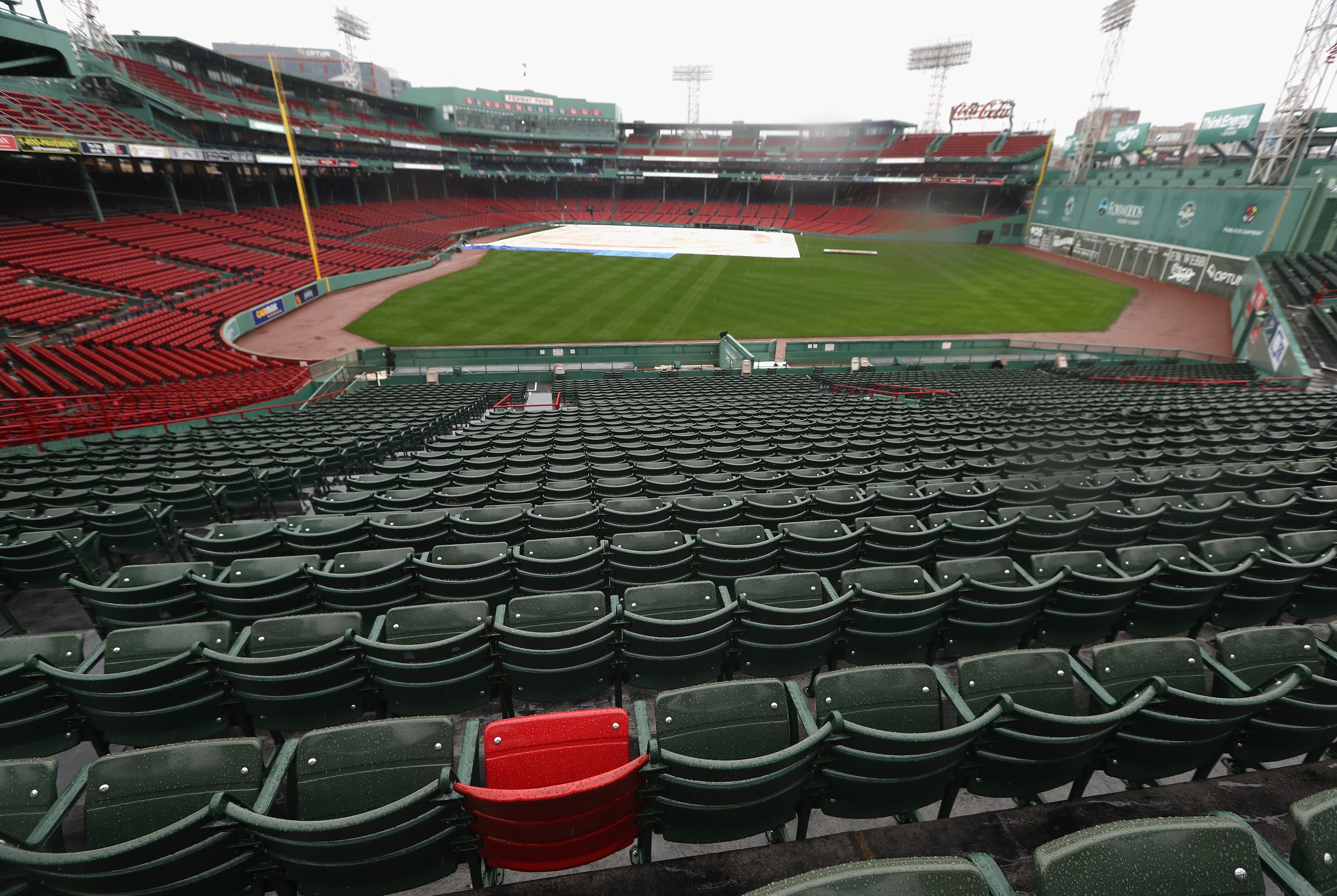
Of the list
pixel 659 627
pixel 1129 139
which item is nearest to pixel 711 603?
pixel 659 627

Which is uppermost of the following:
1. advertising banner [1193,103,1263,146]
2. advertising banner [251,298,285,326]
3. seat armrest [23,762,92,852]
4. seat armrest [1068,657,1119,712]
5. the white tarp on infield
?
advertising banner [1193,103,1263,146]

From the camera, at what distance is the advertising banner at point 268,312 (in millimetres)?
27516

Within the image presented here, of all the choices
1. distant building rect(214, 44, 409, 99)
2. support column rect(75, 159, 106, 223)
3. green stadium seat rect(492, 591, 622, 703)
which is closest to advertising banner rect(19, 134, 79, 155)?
support column rect(75, 159, 106, 223)

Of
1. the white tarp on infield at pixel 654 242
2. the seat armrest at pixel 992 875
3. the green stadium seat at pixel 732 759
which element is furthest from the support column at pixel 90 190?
the seat armrest at pixel 992 875

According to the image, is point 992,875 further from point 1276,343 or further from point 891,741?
point 1276,343

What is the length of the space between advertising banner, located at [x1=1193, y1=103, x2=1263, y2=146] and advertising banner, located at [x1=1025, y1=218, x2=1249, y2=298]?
6534mm

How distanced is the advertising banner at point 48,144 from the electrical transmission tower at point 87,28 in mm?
15940

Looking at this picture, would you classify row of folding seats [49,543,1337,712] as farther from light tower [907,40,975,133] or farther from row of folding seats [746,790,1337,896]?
light tower [907,40,975,133]

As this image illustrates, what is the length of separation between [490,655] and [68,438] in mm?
13182

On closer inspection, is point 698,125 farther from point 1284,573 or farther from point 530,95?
point 1284,573

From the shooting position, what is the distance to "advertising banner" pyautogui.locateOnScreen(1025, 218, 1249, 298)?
3444cm

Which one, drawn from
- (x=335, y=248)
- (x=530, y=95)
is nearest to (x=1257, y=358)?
(x=335, y=248)

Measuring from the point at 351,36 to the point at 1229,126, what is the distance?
85.5 meters

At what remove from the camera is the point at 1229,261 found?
33812mm
